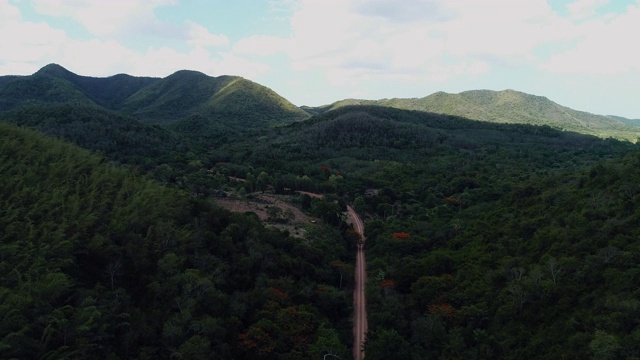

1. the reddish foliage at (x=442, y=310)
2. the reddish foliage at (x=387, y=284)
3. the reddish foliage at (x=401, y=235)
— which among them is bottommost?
the reddish foliage at (x=387, y=284)

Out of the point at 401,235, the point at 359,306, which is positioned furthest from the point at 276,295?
the point at 401,235

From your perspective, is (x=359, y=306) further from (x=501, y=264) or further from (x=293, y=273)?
(x=501, y=264)

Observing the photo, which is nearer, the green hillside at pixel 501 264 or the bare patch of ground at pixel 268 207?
the green hillside at pixel 501 264

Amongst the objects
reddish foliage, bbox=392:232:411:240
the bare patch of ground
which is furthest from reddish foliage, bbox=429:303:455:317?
the bare patch of ground

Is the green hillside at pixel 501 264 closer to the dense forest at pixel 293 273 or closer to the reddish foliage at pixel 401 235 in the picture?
the dense forest at pixel 293 273

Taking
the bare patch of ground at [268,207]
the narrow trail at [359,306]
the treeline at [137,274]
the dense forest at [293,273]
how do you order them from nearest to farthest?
the treeline at [137,274]
the dense forest at [293,273]
the narrow trail at [359,306]
the bare patch of ground at [268,207]

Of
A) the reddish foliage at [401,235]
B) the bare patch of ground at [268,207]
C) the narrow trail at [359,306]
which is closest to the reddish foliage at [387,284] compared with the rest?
the narrow trail at [359,306]

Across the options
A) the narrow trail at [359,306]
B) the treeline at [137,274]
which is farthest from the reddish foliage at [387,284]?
the treeline at [137,274]

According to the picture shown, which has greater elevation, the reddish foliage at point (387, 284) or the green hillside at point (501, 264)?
the green hillside at point (501, 264)

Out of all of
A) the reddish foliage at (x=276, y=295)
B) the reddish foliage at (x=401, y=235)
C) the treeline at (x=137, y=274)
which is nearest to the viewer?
the treeline at (x=137, y=274)
